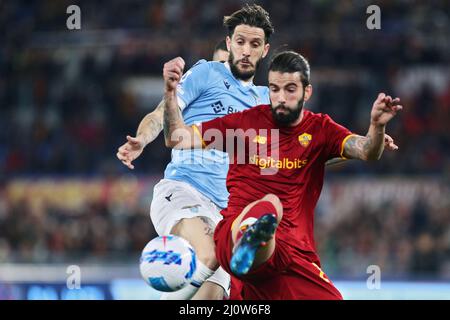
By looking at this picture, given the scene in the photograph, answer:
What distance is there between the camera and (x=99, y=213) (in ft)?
51.7

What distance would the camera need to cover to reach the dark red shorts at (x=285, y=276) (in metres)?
6.23

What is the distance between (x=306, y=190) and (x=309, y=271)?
1.80ft

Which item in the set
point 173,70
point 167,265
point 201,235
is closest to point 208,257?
point 201,235

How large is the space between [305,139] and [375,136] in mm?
496

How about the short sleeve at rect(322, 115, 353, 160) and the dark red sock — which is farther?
the short sleeve at rect(322, 115, 353, 160)

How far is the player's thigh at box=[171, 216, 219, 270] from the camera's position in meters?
6.86

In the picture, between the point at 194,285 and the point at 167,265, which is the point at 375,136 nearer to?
the point at 167,265

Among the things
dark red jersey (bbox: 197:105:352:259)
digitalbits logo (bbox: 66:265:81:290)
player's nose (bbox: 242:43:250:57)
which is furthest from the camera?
digitalbits logo (bbox: 66:265:81:290)

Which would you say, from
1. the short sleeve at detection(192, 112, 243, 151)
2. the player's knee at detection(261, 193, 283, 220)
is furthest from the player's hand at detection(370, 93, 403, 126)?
the short sleeve at detection(192, 112, 243, 151)

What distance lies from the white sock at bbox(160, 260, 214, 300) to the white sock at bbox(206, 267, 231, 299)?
232 millimetres

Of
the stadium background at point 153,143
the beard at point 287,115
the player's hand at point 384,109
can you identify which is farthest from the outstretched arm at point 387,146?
the stadium background at point 153,143

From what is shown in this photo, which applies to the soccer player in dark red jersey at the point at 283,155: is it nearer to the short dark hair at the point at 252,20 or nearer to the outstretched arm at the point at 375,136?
the outstretched arm at the point at 375,136

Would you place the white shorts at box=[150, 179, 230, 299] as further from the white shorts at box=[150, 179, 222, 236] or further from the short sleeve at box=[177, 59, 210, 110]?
the short sleeve at box=[177, 59, 210, 110]

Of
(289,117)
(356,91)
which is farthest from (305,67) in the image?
(356,91)
